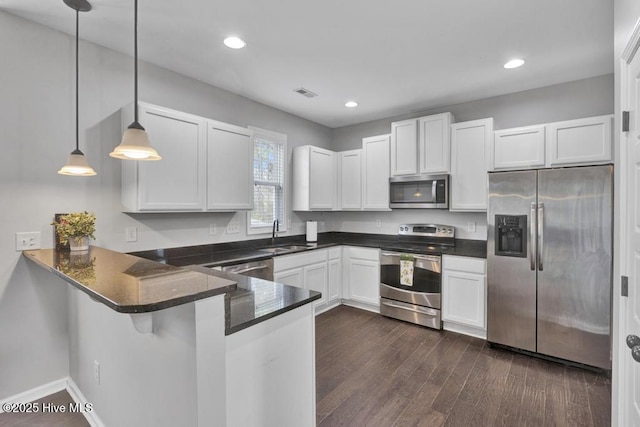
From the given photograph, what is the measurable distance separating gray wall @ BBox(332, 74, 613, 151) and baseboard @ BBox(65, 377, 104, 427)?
4451 mm

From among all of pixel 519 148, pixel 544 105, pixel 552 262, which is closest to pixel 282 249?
pixel 552 262

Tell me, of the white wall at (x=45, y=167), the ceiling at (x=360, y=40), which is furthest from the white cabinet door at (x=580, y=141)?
the white wall at (x=45, y=167)

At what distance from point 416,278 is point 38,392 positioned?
11.6ft

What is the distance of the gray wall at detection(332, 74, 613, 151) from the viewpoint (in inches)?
120

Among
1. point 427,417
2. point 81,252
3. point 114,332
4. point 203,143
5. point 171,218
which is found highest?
point 203,143

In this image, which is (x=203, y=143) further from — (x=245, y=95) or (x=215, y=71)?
(x=245, y=95)

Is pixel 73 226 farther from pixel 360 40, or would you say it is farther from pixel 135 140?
pixel 360 40

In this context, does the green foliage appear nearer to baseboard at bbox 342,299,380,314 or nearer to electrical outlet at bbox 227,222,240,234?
electrical outlet at bbox 227,222,240,234

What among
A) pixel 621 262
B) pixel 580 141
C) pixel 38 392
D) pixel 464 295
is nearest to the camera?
pixel 621 262

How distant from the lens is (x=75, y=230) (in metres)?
2.13

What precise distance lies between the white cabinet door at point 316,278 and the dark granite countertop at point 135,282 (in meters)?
2.18

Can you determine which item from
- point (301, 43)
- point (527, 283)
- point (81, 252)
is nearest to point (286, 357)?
point (81, 252)

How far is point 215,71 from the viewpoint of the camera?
2.94 meters

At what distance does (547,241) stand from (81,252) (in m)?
3.76
